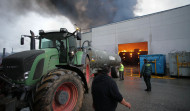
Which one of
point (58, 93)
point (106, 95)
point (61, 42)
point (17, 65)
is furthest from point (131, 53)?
point (17, 65)

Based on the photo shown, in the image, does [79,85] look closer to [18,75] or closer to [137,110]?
[18,75]

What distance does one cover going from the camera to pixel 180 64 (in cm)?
956

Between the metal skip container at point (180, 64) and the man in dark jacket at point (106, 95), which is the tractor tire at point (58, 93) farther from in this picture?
the metal skip container at point (180, 64)

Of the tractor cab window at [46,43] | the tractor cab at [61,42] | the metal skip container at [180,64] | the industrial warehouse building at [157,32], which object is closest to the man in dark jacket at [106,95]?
the tractor cab at [61,42]

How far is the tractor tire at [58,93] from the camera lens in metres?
2.44

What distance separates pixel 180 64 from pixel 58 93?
38.8ft

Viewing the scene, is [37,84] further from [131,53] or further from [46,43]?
→ [131,53]

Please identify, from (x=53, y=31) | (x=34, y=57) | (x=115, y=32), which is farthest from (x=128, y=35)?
(x=34, y=57)

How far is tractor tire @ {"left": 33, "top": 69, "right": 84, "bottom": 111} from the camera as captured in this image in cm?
244

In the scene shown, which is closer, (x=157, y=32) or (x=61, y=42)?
(x=61, y=42)

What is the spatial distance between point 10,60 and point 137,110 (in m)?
4.62

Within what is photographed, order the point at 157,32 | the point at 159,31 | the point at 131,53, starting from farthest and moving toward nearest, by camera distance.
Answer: the point at 131,53 → the point at 157,32 → the point at 159,31

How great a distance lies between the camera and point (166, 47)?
14.1 m

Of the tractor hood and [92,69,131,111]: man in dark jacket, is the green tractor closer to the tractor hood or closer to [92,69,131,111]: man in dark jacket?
the tractor hood
